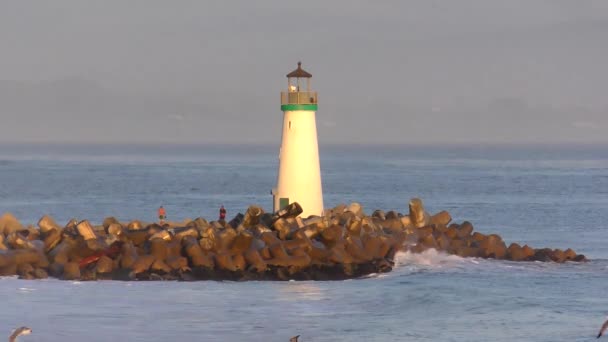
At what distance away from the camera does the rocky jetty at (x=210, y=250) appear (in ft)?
94.8

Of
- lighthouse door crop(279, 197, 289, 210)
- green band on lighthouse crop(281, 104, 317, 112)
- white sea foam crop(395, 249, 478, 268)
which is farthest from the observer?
lighthouse door crop(279, 197, 289, 210)

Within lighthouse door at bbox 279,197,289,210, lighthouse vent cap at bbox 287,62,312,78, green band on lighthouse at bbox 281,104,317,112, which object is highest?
lighthouse vent cap at bbox 287,62,312,78

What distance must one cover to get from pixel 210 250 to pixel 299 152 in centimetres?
517

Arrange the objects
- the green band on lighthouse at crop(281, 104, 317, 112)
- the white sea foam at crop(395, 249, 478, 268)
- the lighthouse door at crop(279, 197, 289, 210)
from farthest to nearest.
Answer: the lighthouse door at crop(279, 197, 289, 210) → the green band on lighthouse at crop(281, 104, 317, 112) → the white sea foam at crop(395, 249, 478, 268)

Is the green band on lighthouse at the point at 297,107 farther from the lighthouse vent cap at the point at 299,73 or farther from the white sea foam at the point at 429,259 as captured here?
the white sea foam at the point at 429,259

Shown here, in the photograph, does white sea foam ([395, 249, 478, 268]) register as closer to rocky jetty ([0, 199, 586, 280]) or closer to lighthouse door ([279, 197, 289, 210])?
rocky jetty ([0, 199, 586, 280])

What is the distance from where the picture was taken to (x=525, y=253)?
3422 centimetres

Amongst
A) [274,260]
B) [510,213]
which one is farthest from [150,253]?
[510,213]

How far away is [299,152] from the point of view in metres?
33.5

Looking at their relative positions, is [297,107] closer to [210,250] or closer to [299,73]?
→ [299,73]

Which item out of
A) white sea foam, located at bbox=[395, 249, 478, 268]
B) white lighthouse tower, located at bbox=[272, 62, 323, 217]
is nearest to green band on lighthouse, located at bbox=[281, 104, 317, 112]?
white lighthouse tower, located at bbox=[272, 62, 323, 217]

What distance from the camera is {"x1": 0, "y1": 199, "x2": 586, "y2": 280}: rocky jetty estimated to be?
94.8ft

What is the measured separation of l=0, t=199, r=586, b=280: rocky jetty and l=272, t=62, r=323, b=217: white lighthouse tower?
137 centimetres

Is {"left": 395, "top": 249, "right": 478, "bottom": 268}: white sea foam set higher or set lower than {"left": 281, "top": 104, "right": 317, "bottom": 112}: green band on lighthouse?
lower
